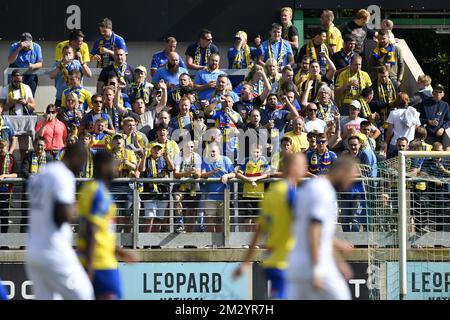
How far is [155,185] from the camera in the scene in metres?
17.0

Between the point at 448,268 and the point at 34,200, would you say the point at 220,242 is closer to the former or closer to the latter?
the point at 448,268

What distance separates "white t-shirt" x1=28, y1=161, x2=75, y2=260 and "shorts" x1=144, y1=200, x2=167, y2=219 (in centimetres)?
678

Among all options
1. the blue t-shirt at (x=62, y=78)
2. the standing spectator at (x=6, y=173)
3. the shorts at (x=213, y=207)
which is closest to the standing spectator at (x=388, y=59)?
the shorts at (x=213, y=207)

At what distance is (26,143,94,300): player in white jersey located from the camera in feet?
32.2

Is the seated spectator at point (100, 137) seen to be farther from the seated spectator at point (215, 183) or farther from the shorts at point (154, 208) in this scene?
the seated spectator at point (215, 183)

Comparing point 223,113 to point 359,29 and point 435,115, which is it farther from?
point 359,29

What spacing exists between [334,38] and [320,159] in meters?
3.51

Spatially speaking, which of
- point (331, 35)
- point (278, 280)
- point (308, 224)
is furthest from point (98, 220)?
point (331, 35)

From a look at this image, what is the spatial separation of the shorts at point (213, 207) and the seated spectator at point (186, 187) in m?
0.15

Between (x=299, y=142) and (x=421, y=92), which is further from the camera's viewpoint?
(x=421, y=92)

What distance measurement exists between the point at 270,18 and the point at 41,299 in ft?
39.5

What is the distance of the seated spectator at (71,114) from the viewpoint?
1738cm
